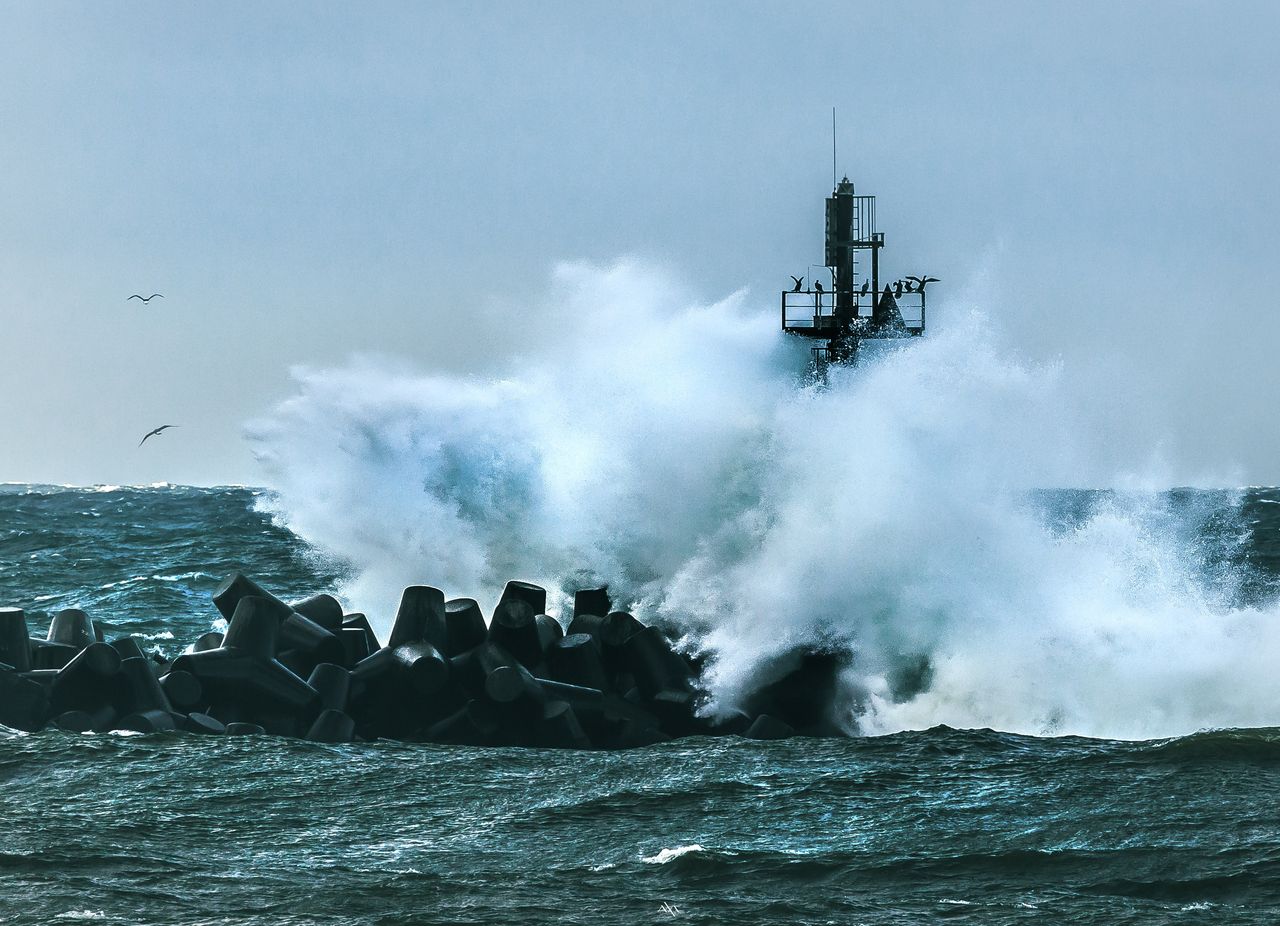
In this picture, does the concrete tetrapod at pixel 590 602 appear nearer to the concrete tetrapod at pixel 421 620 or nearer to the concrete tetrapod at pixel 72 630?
the concrete tetrapod at pixel 421 620

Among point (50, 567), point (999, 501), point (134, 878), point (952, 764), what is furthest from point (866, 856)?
point (50, 567)

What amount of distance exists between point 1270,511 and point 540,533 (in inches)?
1287

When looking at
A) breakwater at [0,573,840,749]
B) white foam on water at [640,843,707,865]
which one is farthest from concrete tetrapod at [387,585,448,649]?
white foam on water at [640,843,707,865]

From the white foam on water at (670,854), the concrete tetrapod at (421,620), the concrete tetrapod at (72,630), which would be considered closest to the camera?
the white foam on water at (670,854)

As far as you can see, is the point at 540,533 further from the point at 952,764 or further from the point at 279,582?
the point at 952,764

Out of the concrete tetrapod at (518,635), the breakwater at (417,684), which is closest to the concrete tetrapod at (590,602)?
the breakwater at (417,684)

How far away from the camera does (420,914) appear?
9.72 meters

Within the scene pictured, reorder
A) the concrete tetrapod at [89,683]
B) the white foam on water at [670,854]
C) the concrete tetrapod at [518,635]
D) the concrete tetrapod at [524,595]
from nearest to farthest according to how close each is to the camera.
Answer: the white foam on water at [670,854] < the concrete tetrapod at [89,683] < the concrete tetrapod at [518,635] < the concrete tetrapod at [524,595]

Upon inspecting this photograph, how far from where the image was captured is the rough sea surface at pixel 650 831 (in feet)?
32.3

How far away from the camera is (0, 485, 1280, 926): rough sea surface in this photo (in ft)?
32.3

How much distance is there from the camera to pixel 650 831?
1155cm

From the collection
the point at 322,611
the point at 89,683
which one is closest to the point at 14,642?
the point at 89,683

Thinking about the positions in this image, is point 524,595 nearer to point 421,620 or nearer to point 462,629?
point 462,629

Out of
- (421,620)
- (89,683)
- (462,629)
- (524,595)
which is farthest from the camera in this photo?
(524,595)
